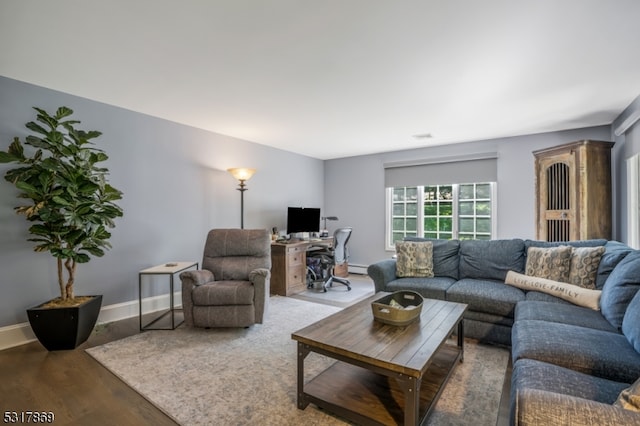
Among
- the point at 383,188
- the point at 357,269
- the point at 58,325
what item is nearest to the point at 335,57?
the point at 58,325

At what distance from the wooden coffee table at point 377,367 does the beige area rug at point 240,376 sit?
0.38ft

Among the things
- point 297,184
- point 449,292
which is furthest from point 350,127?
point 449,292

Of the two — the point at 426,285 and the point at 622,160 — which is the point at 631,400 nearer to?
the point at 426,285

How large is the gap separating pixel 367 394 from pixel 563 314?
155 cm

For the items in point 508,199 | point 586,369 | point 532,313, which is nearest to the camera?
point 586,369

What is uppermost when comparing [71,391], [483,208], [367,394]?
[483,208]

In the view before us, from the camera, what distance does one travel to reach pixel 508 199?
179 inches

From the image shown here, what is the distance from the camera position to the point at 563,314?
6.99ft

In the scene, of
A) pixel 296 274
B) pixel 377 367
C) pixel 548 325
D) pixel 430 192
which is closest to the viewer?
pixel 377 367

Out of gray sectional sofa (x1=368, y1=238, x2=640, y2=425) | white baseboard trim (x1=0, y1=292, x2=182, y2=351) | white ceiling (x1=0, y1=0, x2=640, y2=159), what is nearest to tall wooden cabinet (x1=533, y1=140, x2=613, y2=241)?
white ceiling (x1=0, y1=0, x2=640, y2=159)

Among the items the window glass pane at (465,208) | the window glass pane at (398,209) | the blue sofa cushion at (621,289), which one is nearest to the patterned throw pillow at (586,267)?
the blue sofa cushion at (621,289)

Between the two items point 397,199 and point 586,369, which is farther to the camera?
point 397,199

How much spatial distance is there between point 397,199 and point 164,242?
13.1ft

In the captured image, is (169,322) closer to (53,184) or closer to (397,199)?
(53,184)
